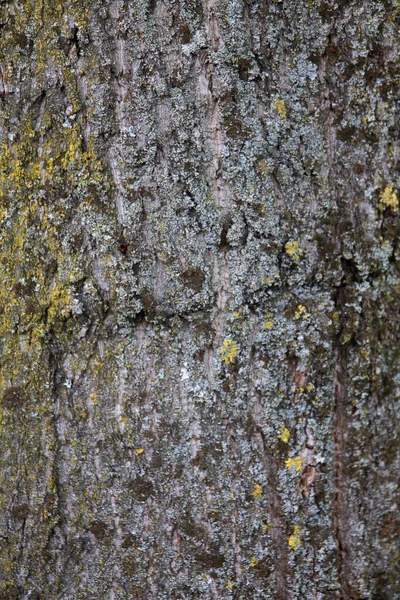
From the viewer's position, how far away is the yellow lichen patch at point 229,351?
4.44ft

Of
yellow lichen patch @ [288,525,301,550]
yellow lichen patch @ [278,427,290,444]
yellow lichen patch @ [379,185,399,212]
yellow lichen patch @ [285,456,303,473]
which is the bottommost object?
yellow lichen patch @ [288,525,301,550]

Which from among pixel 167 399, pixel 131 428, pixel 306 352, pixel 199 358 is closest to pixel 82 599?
pixel 131 428

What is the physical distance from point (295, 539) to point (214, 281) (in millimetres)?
656

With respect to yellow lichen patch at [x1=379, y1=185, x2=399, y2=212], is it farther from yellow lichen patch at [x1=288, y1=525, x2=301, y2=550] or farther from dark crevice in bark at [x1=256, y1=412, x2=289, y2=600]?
yellow lichen patch at [x1=288, y1=525, x2=301, y2=550]

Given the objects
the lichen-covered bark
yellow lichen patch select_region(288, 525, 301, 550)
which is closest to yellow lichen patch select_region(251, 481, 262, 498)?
the lichen-covered bark

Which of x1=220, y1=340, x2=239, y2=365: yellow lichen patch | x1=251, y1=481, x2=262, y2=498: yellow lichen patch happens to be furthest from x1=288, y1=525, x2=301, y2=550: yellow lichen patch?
x1=220, y1=340, x2=239, y2=365: yellow lichen patch

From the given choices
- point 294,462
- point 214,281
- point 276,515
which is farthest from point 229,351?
point 276,515

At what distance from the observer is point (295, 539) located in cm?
138

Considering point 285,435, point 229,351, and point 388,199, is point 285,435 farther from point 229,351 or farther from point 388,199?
point 388,199

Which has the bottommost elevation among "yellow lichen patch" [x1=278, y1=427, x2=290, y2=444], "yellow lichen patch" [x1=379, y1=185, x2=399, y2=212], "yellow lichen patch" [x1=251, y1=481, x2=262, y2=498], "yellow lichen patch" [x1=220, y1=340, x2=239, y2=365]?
"yellow lichen patch" [x1=251, y1=481, x2=262, y2=498]

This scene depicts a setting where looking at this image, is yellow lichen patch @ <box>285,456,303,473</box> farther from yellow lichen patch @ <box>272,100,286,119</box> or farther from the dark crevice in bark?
yellow lichen patch @ <box>272,100,286,119</box>

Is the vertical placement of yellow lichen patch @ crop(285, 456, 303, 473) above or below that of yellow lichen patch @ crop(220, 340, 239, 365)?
below

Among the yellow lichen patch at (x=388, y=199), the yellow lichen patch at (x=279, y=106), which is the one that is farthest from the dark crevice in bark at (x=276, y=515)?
the yellow lichen patch at (x=279, y=106)

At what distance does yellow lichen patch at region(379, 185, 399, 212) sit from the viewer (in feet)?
4.37
